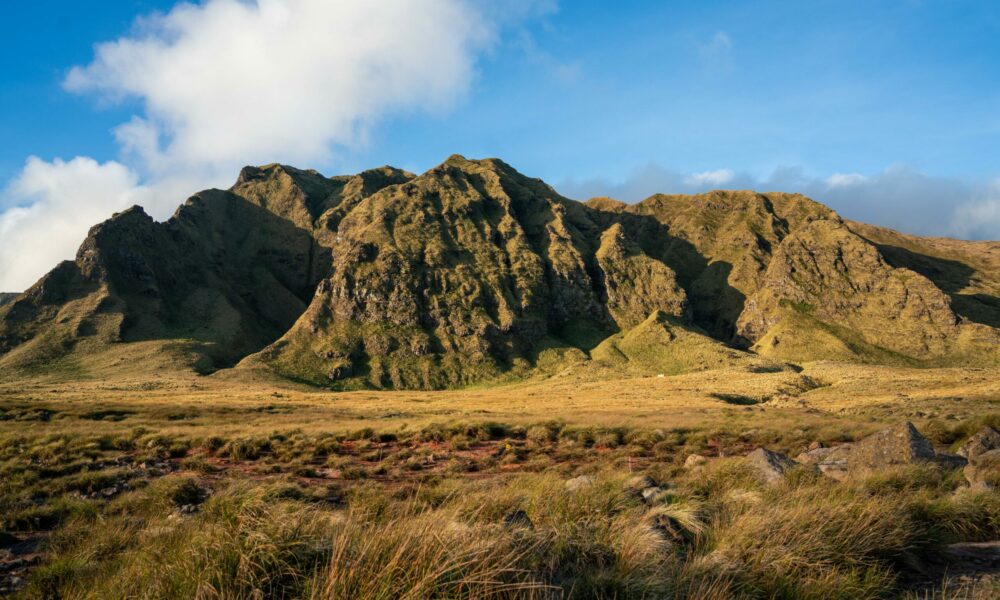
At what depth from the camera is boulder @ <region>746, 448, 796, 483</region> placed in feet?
37.4

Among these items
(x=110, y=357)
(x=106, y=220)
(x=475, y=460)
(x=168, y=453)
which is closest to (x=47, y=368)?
(x=110, y=357)

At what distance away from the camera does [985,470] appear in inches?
451

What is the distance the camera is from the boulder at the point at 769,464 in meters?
11.4

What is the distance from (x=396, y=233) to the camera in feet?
603

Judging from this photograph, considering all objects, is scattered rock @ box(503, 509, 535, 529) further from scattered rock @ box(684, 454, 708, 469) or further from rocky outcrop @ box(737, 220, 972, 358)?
rocky outcrop @ box(737, 220, 972, 358)

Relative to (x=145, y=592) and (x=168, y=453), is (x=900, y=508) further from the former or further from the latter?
(x=168, y=453)

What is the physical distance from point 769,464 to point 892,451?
4.05 metres

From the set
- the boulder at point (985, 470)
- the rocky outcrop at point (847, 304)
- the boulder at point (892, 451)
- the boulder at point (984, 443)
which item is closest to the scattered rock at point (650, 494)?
the boulder at point (892, 451)

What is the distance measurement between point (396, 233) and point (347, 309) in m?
37.7

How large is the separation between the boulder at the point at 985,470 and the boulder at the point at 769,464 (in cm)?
347

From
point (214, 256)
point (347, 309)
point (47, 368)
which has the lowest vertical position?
point (47, 368)

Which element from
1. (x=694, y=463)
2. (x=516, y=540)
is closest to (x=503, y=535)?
(x=516, y=540)

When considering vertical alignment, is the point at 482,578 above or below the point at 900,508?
above

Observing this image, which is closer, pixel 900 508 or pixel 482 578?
pixel 482 578
